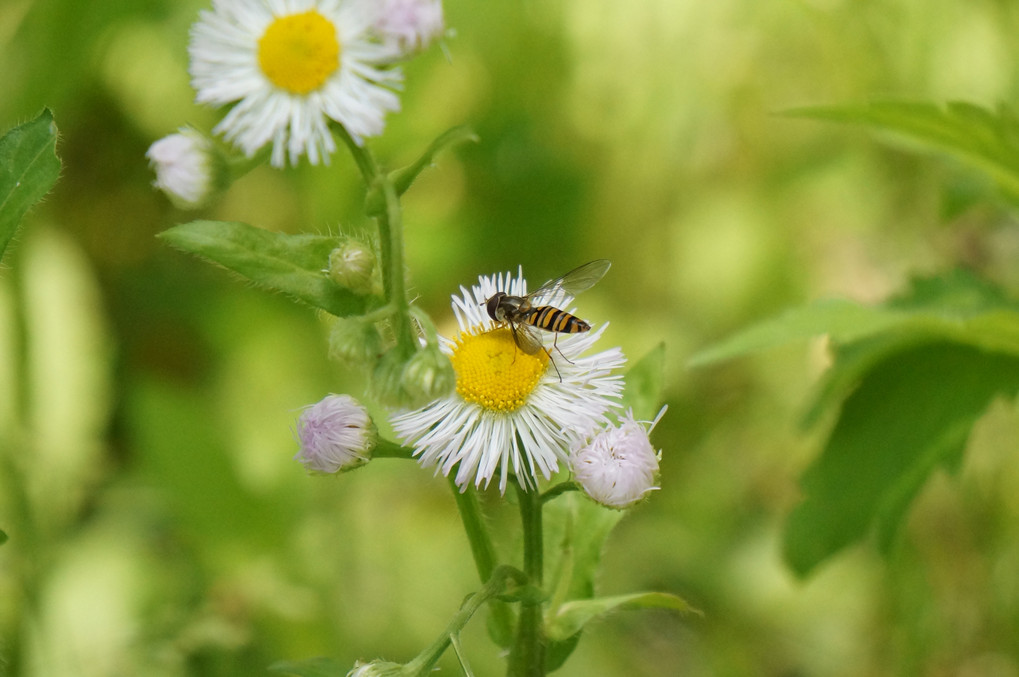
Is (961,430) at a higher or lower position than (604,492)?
higher

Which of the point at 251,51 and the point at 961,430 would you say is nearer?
the point at 251,51

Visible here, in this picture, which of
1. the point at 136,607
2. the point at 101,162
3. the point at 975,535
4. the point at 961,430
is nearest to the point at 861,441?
the point at 961,430

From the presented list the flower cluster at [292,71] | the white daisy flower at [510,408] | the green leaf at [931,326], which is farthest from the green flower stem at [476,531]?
the green leaf at [931,326]

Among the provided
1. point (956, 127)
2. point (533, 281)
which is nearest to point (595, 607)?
point (956, 127)

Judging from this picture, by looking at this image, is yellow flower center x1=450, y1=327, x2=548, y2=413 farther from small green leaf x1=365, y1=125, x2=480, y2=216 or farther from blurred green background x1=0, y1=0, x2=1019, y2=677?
blurred green background x1=0, y1=0, x2=1019, y2=677

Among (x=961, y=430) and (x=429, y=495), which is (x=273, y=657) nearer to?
(x=429, y=495)

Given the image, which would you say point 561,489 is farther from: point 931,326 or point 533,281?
point 533,281

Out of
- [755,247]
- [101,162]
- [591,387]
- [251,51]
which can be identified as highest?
[101,162]
